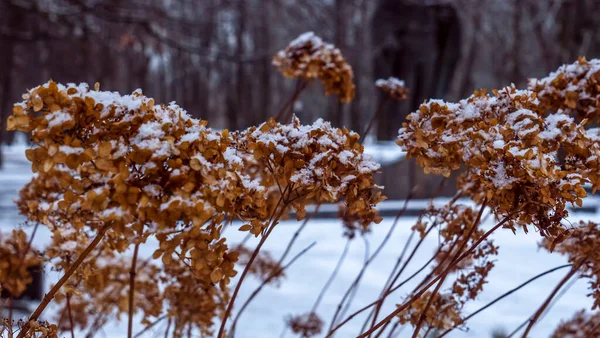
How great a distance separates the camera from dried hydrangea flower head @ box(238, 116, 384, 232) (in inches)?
36.0

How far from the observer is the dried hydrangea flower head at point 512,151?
89 cm

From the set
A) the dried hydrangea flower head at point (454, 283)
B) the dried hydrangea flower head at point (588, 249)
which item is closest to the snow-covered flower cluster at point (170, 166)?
the dried hydrangea flower head at point (454, 283)

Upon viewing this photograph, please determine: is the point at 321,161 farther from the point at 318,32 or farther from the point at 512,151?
the point at 318,32

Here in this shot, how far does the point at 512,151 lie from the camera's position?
0.88m

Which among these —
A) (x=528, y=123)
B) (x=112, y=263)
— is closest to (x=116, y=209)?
(x=528, y=123)

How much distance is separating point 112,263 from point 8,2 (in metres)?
2.55

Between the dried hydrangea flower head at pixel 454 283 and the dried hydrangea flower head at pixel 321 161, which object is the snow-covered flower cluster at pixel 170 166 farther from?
the dried hydrangea flower head at pixel 454 283

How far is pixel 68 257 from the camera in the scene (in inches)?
48.3

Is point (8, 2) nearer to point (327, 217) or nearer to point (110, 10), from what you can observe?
point (110, 10)

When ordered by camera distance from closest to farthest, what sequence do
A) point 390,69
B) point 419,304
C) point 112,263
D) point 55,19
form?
point 419,304 < point 112,263 < point 55,19 < point 390,69

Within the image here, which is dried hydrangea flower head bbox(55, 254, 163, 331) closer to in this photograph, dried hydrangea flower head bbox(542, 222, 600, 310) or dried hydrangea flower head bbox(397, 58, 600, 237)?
dried hydrangea flower head bbox(397, 58, 600, 237)

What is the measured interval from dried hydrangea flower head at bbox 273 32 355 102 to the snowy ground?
1037 mm

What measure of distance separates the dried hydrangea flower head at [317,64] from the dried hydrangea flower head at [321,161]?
3.19 feet

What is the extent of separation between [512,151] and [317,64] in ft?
3.72
